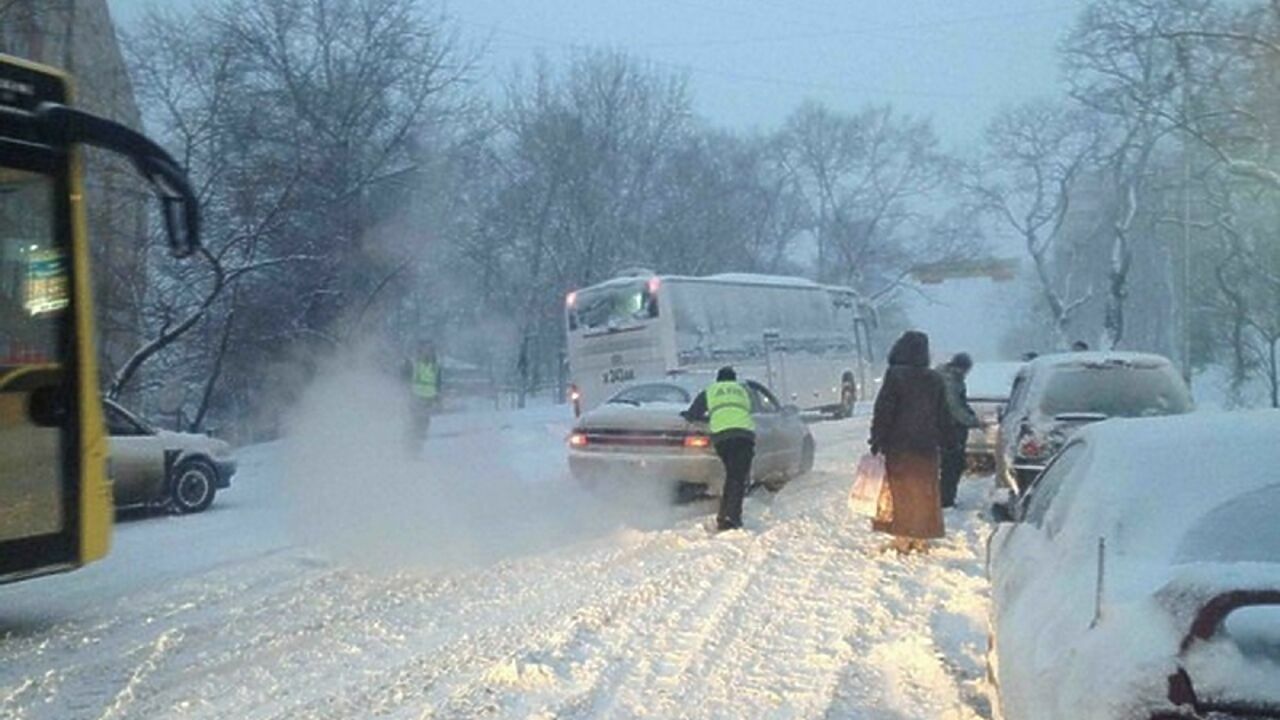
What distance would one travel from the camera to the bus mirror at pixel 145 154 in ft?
22.3

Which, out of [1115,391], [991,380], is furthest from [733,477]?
[991,380]

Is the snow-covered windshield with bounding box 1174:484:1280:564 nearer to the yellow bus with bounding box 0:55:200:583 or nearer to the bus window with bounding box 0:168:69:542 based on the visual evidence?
the yellow bus with bounding box 0:55:200:583

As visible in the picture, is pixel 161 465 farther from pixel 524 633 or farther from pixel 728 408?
pixel 524 633

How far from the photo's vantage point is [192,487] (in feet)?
45.4

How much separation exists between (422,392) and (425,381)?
7.7 inches

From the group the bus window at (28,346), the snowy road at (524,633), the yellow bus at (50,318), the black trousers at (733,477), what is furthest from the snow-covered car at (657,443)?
the bus window at (28,346)

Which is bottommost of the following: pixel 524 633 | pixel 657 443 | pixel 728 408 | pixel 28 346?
pixel 524 633

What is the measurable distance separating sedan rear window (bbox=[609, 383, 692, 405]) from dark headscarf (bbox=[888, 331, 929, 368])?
403 cm

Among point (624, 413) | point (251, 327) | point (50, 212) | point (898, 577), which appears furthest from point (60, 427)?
point (251, 327)

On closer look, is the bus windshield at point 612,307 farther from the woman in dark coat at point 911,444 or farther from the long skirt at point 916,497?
the long skirt at point 916,497

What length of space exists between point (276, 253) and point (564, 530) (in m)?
15.1

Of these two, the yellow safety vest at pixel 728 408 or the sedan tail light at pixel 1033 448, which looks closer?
the sedan tail light at pixel 1033 448

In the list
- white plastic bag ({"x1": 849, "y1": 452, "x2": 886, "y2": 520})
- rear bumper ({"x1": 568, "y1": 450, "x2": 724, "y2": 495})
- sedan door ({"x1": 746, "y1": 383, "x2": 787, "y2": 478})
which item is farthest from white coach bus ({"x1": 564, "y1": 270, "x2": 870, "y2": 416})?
white plastic bag ({"x1": 849, "y1": 452, "x2": 886, "y2": 520})

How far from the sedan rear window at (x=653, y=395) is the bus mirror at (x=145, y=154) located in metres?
7.48
